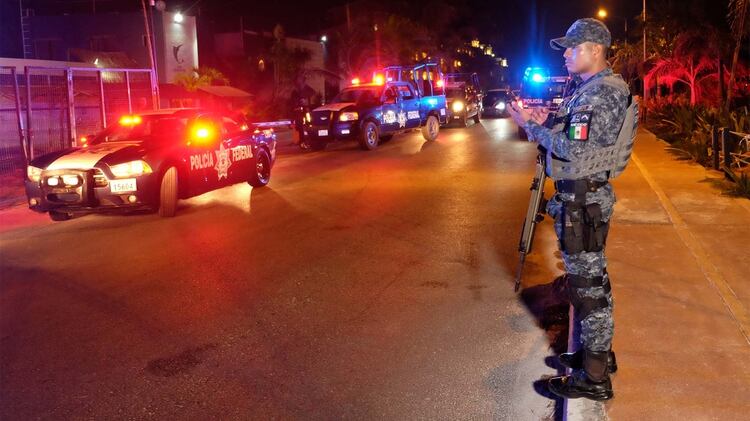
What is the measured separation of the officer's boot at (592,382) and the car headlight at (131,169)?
7023 millimetres

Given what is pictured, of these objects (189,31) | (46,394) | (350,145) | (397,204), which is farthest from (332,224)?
(189,31)

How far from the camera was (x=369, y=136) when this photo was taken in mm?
19500

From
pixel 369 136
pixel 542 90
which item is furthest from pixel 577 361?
pixel 542 90

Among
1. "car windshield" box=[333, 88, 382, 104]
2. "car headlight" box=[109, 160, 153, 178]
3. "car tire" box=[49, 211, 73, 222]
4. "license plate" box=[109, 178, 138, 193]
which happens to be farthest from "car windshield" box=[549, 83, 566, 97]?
"car tire" box=[49, 211, 73, 222]

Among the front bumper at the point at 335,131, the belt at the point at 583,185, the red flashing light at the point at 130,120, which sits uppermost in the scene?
the red flashing light at the point at 130,120

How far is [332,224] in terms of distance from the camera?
30.7 ft

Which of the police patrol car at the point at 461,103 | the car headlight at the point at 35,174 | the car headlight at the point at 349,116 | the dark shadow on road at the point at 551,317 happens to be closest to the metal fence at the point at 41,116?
the car headlight at the point at 35,174

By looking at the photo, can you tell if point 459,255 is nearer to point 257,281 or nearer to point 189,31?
point 257,281

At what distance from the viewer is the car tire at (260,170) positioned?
40.3ft

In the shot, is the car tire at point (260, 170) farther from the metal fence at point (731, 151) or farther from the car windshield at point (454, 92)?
the car windshield at point (454, 92)

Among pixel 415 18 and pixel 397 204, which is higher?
pixel 415 18

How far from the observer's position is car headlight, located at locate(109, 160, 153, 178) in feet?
30.5

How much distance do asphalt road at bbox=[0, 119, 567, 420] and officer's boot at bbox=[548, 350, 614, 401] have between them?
10.0 inches

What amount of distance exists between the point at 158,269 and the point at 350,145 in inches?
584
